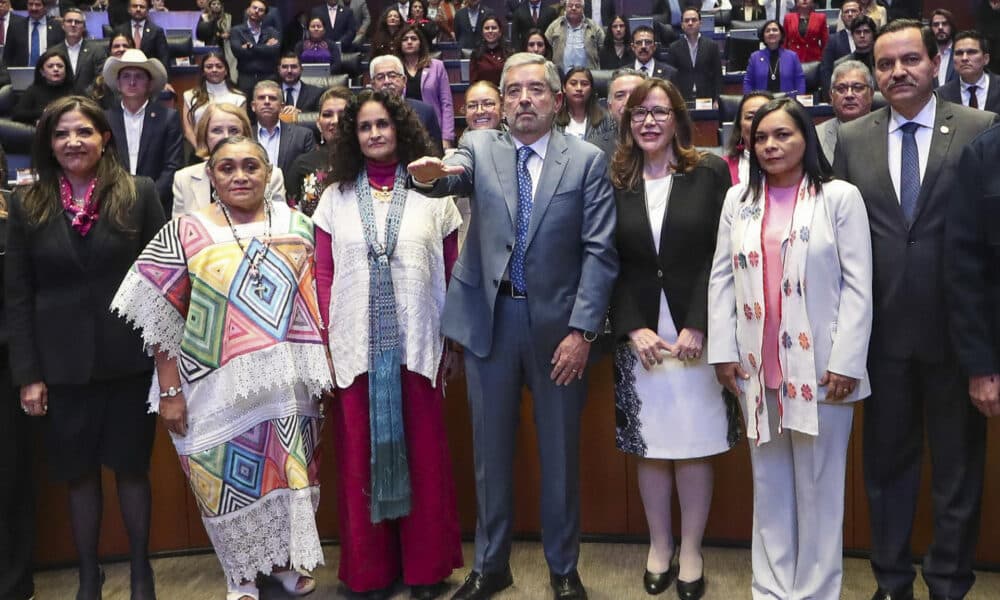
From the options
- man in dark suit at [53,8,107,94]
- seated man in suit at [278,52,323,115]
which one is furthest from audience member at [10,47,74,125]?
seated man in suit at [278,52,323,115]

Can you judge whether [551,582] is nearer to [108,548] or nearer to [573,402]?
[573,402]

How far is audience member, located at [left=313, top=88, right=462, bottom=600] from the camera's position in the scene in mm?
2906

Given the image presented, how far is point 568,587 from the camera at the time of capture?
292 centimetres

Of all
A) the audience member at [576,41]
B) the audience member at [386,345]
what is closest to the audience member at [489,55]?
the audience member at [576,41]

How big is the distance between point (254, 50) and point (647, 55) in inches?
147

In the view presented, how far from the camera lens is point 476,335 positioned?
2.82m

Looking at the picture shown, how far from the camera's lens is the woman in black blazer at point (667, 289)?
2.82m

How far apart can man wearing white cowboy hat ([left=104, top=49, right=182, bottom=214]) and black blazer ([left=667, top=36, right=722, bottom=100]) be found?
17.1 ft

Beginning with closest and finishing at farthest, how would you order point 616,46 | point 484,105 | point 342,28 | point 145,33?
Answer: 1. point 484,105
2. point 616,46
3. point 145,33
4. point 342,28

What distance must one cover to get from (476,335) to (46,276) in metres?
1.24

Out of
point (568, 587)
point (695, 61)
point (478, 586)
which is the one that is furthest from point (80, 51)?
point (568, 587)

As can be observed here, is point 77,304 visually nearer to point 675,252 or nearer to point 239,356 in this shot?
point 239,356

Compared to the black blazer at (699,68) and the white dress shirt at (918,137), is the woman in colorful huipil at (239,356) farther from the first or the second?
the black blazer at (699,68)

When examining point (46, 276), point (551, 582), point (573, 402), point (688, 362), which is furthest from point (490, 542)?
point (46, 276)
